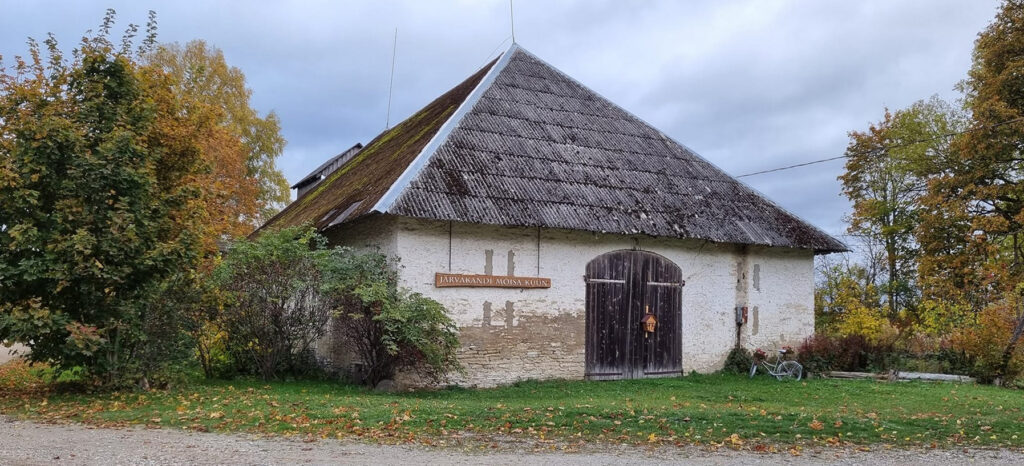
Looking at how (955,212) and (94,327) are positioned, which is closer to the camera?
(94,327)

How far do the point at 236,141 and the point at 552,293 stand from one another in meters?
17.9

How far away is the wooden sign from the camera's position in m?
13.3

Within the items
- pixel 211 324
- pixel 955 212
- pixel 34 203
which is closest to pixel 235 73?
pixel 211 324

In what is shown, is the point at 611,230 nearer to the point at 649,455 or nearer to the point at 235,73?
the point at 649,455

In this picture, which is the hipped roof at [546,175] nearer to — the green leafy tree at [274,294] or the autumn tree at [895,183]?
the green leafy tree at [274,294]

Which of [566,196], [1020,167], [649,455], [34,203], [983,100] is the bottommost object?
[649,455]

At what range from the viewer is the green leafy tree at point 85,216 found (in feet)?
33.6

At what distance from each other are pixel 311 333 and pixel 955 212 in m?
19.8

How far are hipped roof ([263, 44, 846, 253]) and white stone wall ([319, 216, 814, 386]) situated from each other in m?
0.47

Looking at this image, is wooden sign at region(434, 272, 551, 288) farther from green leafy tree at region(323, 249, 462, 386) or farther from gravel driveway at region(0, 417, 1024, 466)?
gravel driveway at region(0, 417, 1024, 466)

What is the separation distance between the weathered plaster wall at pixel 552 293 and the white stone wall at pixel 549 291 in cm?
2

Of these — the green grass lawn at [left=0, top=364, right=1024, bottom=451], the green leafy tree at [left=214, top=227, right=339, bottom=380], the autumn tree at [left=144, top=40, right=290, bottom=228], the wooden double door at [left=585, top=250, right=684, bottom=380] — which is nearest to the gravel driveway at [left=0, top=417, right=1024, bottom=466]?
the green grass lawn at [left=0, top=364, right=1024, bottom=451]

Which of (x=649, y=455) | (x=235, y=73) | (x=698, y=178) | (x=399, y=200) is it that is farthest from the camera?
(x=235, y=73)

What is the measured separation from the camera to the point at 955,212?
2314 cm
